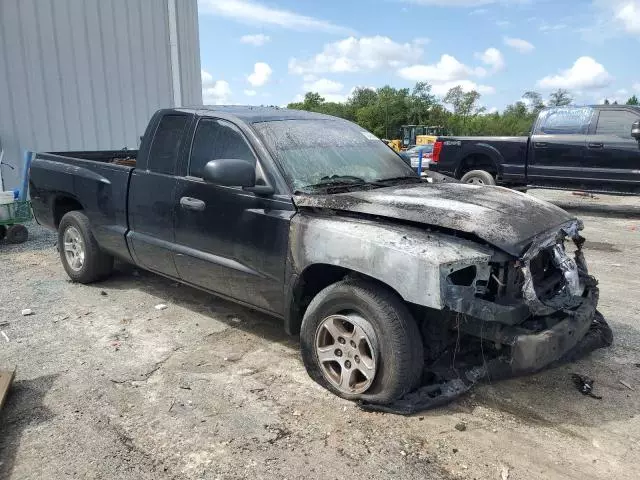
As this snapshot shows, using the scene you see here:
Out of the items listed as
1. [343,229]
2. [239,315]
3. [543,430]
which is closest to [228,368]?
[239,315]

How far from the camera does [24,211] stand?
773 cm

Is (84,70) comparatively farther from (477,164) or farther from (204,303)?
(477,164)

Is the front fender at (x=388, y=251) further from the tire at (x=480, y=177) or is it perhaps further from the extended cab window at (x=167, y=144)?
the tire at (x=480, y=177)

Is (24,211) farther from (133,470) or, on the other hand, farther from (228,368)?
(133,470)

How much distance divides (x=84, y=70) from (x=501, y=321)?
34.6ft

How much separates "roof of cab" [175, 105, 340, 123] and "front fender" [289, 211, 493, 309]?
3.56ft

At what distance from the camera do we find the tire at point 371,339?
299cm

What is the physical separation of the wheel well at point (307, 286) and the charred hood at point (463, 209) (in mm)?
417

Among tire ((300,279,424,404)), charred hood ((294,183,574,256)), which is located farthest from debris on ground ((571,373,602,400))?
tire ((300,279,424,404))

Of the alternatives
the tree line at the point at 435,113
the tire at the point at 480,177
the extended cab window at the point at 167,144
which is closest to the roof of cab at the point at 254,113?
the extended cab window at the point at 167,144

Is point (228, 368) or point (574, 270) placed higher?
point (574, 270)

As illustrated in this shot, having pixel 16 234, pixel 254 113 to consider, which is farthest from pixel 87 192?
pixel 16 234

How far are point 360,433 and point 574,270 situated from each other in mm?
1812

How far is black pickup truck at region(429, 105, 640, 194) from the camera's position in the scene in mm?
9711
